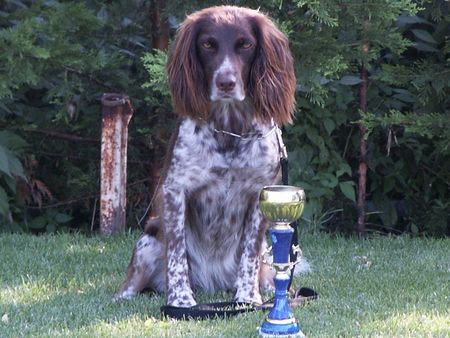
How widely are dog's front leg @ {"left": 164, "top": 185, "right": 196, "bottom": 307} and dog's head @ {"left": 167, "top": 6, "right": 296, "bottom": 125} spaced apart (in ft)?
1.19

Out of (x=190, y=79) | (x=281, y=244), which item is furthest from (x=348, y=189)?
(x=281, y=244)

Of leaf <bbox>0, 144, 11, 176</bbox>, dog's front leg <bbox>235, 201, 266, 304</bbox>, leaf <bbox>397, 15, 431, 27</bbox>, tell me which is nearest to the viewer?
dog's front leg <bbox>235, 201, 266, 304</bbox>

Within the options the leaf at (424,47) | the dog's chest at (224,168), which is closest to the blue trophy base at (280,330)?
the dog's chest at (224,168)

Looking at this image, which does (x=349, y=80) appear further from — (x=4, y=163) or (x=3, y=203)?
(x=3, y=203)

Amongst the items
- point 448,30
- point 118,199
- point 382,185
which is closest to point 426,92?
point 448,30

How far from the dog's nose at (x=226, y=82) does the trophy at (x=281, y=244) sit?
2.00 feet

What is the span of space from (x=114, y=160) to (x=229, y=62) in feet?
6.43

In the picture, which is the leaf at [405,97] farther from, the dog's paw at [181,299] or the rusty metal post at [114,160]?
the dog's paw at [181,299]

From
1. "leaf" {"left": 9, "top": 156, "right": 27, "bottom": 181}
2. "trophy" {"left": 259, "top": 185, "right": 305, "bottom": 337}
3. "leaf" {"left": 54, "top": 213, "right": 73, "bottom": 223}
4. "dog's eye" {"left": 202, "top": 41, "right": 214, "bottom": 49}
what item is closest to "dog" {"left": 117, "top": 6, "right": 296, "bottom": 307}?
"dog's eye" {"left": 202, "top": 41, "right": 214, "bottom": 49}

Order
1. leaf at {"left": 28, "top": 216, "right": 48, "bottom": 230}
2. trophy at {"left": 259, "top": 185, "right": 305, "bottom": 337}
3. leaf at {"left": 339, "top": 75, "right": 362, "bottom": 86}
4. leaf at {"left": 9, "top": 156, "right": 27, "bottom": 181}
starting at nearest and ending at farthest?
trophy at {"left": 259, "top": 185, "right": 305, "bottom": 337} → leaf at {"left": 9, "top": 156, "right": 27, "bottom": 181} → leaf at {"left": 339, "top": 75, "right": 362, "bottom": 86} → leaf at {"left": 28, "top": 216, "right": 48, "bottom": 230}

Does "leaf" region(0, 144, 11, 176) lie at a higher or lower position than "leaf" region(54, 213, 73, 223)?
higher

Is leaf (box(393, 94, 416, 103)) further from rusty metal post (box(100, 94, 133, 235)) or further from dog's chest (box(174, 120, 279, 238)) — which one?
dog's chest (box(174, 120, 279, 238))

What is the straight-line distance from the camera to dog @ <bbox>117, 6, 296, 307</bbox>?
402cm

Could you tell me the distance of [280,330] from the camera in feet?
11.1
